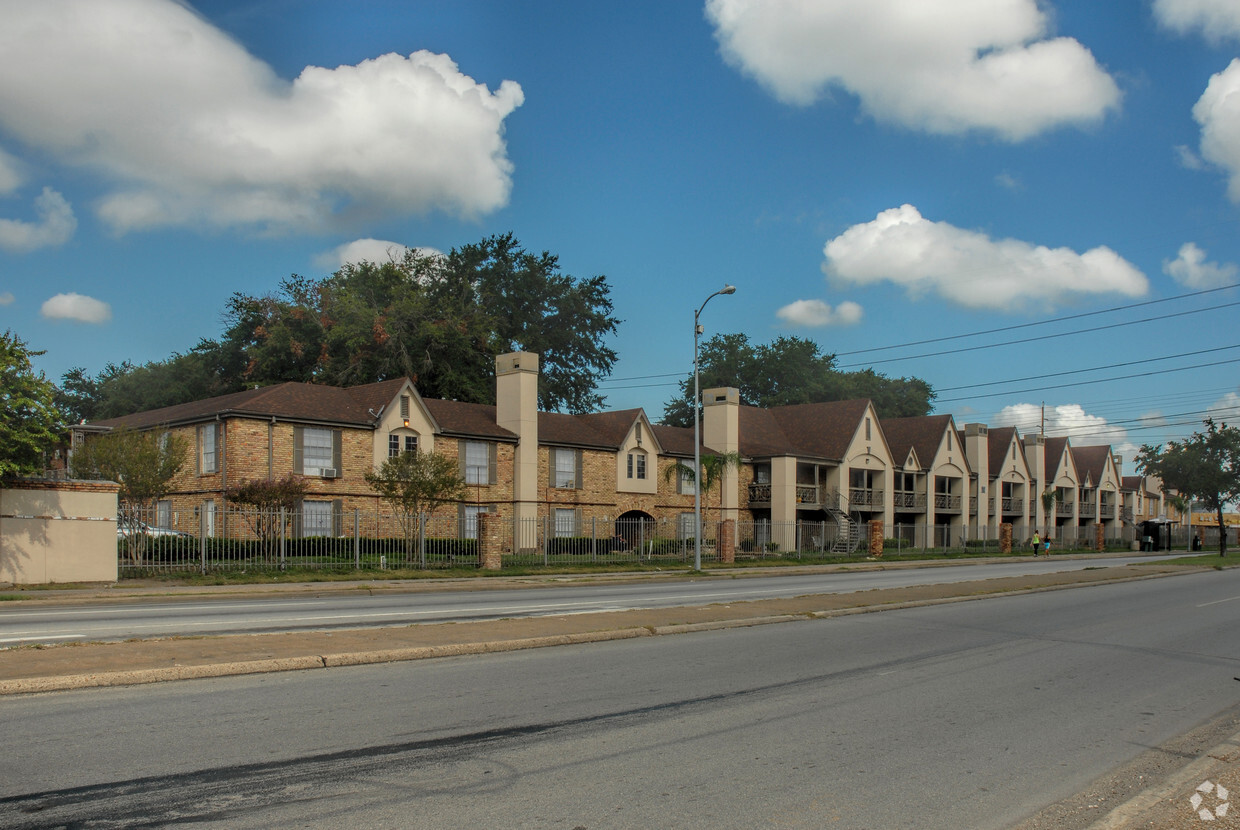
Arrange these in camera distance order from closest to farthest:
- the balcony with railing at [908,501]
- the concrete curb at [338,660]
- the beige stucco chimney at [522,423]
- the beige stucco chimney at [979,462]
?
the concrete curb at [338,660] → the beige stucco chimney at [522,423] → the balcony with railing at [908,501] → the beige stucco chimney at [979,462]

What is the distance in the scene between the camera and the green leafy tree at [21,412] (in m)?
22.3

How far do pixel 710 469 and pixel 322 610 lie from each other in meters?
32.6

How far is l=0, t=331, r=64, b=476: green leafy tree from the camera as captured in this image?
22.3m

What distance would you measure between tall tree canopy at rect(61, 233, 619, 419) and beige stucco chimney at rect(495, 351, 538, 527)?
12803 mm

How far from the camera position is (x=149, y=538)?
93.1 feet

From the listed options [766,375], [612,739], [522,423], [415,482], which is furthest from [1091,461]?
[612,739]

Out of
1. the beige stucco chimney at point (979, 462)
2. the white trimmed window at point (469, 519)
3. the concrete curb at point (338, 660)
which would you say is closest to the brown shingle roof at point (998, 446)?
the beige stucco chimney at point (979, 462)

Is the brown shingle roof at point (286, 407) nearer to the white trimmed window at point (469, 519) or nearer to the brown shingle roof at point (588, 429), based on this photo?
the white trimmed window at point (469, 519)

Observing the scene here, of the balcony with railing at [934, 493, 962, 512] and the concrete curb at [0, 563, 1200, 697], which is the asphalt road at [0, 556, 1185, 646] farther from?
the balcony with railing at [934, 493, 962, 512]

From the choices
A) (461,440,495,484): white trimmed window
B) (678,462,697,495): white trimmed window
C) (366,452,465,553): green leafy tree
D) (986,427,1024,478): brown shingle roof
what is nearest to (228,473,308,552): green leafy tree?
(366,452,465,553): green leafy tree

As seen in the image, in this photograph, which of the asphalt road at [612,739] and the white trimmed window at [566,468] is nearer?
the asphalt road at [612,739]

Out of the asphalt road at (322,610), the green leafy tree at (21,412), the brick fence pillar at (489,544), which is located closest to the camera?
the asphalt road at (322,610)

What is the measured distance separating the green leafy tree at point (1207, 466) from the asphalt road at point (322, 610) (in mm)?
73516

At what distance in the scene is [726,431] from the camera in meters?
55.6
